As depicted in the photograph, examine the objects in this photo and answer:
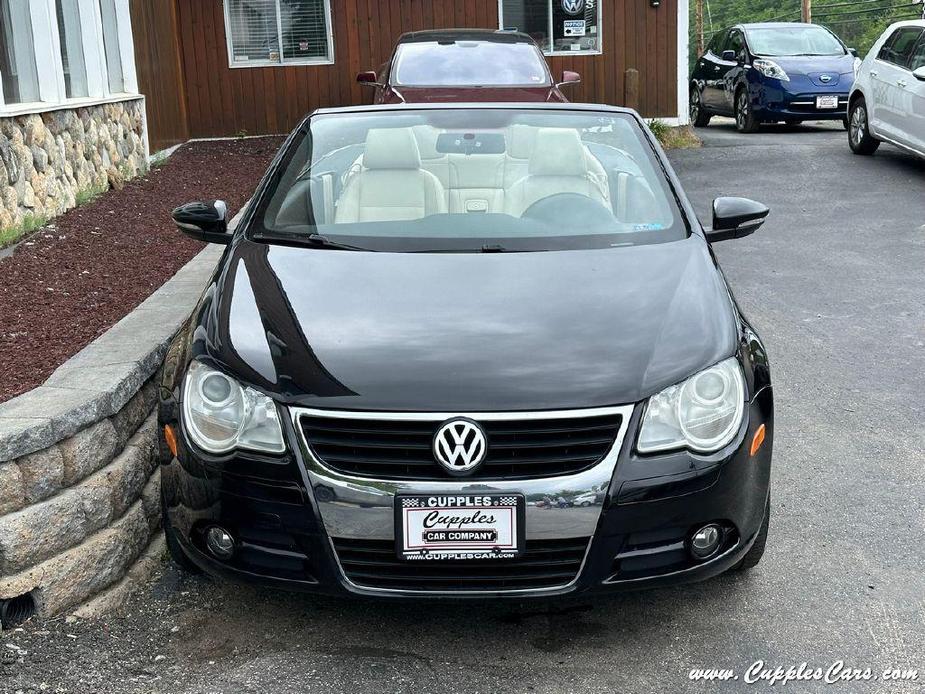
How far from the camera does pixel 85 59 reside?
10.6 metres

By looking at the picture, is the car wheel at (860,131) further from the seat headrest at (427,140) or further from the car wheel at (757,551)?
the car wheel at (757,551)

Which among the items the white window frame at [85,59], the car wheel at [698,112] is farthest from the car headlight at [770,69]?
the white window frame at [85,59]

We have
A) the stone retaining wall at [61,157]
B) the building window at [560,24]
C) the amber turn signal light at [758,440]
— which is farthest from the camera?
the building window at [560,24]

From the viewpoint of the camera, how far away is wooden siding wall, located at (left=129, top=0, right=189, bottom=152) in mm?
12836

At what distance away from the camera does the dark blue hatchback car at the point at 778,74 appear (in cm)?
1656

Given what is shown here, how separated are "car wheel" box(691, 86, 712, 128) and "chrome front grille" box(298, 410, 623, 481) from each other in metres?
17.4

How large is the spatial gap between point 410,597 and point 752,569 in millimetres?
1333

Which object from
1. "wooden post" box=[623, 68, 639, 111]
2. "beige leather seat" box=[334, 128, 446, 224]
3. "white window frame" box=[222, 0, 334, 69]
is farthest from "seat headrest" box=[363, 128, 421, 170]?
"white window frame" box=[222, 0, 334, 69]

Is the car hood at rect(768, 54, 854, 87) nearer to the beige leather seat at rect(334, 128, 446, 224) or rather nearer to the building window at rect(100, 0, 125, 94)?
the building window at rect(100, 0, 125, 94)

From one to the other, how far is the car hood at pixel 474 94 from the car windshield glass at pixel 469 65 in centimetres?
13

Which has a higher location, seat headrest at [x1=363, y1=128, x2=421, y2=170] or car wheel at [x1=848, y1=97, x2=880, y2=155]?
seat headrest at [x1=363, y1=128, x2=421, y2=170]

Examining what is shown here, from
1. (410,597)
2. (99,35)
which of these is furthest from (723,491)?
(99,35)

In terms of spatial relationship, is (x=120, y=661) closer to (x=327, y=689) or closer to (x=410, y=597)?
(x=327, y=689)

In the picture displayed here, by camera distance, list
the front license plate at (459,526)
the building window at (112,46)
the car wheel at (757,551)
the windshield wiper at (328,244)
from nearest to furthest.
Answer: the front license plate at (459,526) < the car wheel at (757,551) < the windshield wiper at (328,244) < the building window at (112,46)
